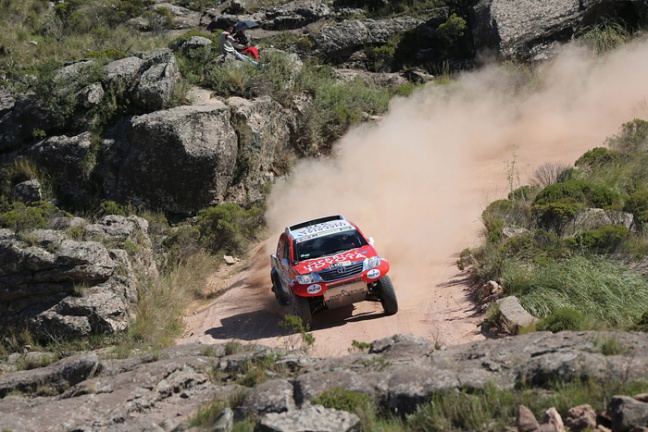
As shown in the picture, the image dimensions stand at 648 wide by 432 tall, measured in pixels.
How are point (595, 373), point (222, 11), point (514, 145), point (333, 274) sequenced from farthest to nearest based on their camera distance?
point (222, 11), point (514, 145), point (333, 274), point (595, 373)

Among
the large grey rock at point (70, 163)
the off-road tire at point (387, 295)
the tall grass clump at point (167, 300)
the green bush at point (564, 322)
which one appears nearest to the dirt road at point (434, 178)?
the off-road tire at point (387, 295)

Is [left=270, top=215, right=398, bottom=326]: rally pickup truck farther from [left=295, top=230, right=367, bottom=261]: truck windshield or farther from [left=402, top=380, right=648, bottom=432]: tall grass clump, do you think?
[left=402, top=380, right=648, bottom=432]: tall grass clump

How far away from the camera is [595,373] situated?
8.04 metres

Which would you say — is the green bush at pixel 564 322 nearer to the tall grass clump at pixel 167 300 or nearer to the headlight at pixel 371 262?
the headlight at pixel 371 262

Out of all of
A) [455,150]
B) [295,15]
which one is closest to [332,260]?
[455,150]

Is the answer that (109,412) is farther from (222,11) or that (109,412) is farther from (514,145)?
(222,11)

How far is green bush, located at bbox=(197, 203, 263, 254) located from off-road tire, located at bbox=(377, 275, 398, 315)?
271 inches

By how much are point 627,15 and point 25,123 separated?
2236 centimetres

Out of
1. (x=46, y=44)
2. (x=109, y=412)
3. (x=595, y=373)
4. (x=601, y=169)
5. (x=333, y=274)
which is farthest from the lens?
(x=46, y=44)

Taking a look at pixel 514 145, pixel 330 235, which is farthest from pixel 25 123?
pixel 514 145

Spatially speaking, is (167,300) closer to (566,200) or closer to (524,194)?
(524,194)

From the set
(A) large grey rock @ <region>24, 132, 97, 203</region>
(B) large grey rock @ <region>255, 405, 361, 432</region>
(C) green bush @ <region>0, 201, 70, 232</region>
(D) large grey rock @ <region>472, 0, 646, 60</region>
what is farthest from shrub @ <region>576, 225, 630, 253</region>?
(D) large grey rock @ <region>472, 0, 646, 60</region>

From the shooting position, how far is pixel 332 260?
14531 millimetres

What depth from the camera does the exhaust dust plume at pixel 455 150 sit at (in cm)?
2016
